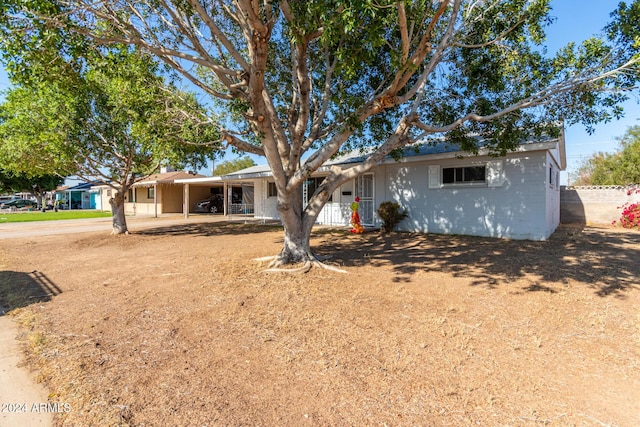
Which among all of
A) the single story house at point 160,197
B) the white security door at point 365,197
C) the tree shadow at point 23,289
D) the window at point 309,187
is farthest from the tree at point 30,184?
the white security door at point 365,197

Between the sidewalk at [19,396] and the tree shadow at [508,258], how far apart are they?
499 centimetres

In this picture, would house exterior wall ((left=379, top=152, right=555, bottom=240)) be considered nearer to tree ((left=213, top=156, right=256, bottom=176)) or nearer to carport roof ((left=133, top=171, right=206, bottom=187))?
carport roof ((left=133, top=171, right=206, bottom=187))

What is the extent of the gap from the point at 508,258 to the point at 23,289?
9.86 m

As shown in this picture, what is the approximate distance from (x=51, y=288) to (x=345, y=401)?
6.11 m

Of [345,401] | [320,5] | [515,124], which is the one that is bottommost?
[345,401]

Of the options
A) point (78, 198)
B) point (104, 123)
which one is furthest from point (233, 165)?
point (104, 123)

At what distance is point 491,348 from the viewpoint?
143 inches

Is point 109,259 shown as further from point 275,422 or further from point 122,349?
point 275,422

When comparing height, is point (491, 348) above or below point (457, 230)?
below

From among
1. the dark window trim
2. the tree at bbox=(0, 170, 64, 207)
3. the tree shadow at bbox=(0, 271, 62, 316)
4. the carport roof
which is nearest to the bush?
the dark window trim

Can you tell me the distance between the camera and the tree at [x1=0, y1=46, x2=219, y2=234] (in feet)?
21.9

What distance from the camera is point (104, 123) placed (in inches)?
444

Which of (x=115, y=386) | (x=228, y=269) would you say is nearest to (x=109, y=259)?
(x=228, y=269)

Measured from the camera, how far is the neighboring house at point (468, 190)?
9.86 meters
